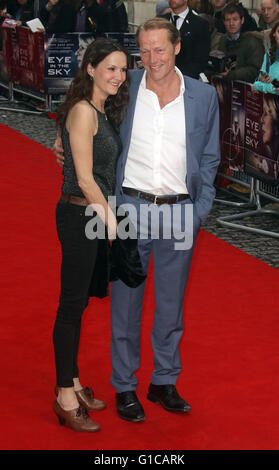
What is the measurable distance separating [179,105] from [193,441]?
180 centimetres

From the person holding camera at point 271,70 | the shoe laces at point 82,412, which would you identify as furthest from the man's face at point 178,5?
the shoe laces at point 82,412

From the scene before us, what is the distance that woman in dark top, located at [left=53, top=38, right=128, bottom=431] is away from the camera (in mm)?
4105

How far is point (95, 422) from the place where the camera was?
14.9 feet

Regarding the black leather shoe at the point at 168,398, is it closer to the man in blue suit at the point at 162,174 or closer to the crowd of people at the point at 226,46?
the man in blue suit at the point at 162,174

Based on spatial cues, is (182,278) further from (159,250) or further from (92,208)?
(92,208)

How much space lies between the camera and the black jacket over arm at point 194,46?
953 centimetres

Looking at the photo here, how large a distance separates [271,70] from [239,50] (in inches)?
62.9

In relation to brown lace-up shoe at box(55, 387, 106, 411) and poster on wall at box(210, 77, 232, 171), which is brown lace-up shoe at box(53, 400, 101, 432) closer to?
brown lace-up shoe at box(55, 387, 106, 411)

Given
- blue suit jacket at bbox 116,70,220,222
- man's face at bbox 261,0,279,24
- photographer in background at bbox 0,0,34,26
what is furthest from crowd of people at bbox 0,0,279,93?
Answer: blue suit jacket at bbox 116,70,220,222

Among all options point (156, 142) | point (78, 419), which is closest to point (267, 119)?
point (156, 142)

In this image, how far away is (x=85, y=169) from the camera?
161 inches

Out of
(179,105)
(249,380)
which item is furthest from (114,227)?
(249,380)

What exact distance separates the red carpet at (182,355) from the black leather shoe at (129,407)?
0.04 m

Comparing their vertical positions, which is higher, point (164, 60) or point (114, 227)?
point (164, 60)
